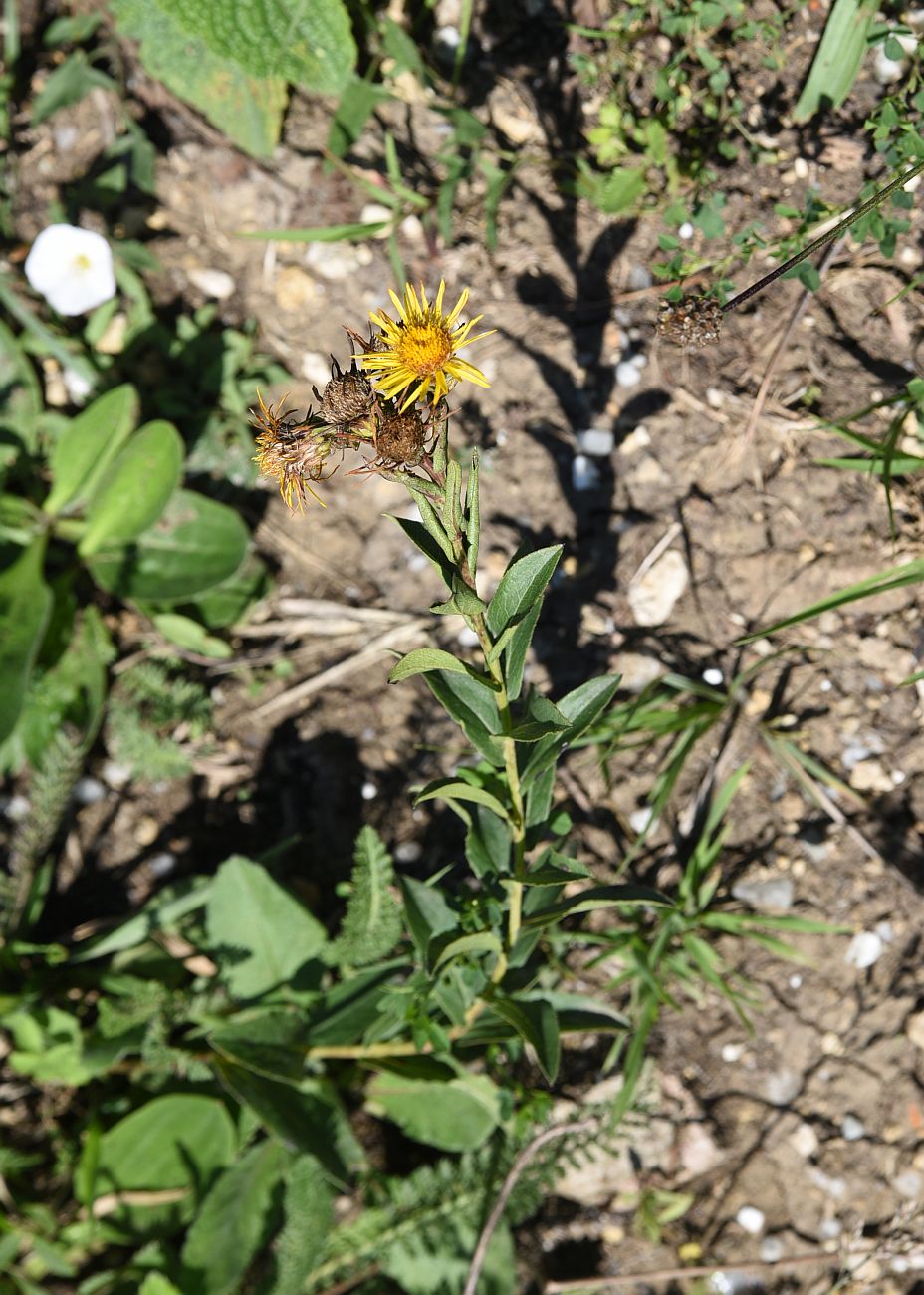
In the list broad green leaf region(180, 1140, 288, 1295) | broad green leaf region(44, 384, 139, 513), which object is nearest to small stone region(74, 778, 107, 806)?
broad green leaf region(44, 384, 139, 513)

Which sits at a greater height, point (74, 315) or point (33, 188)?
point (33, 188)

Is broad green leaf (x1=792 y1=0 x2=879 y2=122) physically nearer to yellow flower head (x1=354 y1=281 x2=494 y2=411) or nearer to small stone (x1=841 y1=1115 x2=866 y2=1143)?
yellow flower head (x1=354 y1=281 x2=494 y2=411)

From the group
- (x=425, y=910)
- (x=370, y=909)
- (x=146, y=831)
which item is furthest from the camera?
(x=146, y=831)

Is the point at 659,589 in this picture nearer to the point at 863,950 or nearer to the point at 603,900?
the point at 863,950

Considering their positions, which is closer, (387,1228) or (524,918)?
(524,918)

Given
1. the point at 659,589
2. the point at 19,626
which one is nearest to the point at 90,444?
the point at 19,626

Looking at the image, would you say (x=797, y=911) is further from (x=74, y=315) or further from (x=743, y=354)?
(x=74, y=315)

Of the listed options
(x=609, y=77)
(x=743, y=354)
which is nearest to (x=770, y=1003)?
(x=743, y=354)
